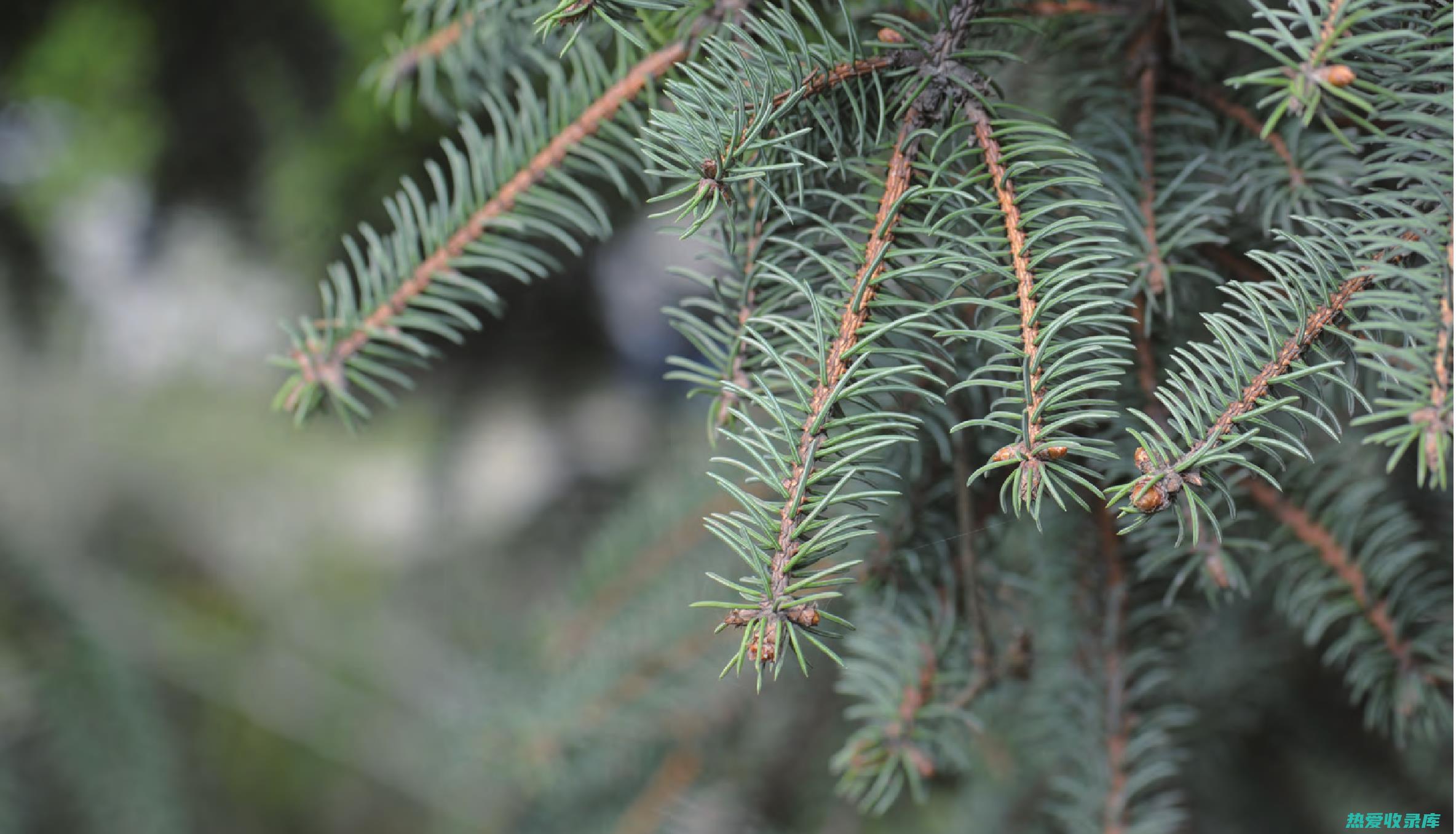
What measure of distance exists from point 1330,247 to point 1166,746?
30 cm

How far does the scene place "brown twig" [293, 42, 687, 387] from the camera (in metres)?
0.37

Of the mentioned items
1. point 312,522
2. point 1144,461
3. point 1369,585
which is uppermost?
point 1369,585

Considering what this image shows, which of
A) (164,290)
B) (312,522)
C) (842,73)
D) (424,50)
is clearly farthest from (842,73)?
(312,522)

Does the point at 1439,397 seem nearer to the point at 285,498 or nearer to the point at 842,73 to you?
the point at 842,73

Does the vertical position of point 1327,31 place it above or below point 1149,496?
above

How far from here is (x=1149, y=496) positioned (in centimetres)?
23

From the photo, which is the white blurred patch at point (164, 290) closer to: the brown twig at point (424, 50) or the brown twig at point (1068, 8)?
the brown twig at point (424, 50)

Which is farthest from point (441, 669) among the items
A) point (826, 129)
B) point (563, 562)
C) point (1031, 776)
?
point (826, 129)

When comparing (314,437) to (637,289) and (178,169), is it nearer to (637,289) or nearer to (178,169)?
(178,169)

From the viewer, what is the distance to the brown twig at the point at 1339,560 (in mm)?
397

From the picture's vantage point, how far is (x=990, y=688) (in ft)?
1.37

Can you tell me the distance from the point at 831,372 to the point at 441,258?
0.20 metres

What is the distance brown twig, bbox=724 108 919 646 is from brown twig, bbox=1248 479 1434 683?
23 cm

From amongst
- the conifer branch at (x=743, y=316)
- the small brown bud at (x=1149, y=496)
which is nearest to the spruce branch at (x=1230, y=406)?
the small brown bud at (x=1149, y=496)
